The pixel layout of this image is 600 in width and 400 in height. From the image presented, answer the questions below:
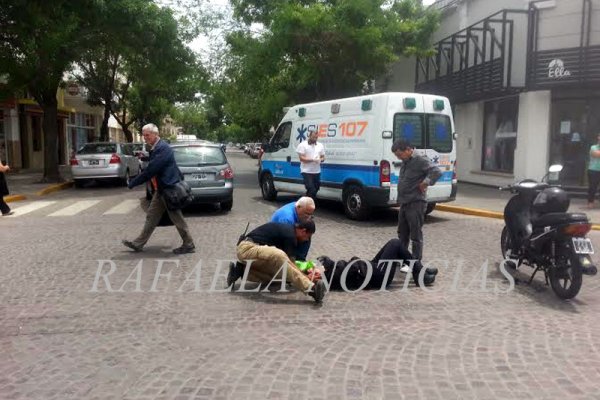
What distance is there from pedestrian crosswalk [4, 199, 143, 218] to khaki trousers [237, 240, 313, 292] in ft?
24.4

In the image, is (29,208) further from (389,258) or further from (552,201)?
(552,201)

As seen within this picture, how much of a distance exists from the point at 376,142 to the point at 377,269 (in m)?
4.50

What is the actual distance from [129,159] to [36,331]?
52.2 feet

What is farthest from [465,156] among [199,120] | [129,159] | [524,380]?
[199,120]

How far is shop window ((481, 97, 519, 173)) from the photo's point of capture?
1709 centimetres

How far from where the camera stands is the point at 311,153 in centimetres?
1123

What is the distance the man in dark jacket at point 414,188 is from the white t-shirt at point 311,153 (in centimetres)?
451

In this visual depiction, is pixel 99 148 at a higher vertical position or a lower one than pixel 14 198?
higher

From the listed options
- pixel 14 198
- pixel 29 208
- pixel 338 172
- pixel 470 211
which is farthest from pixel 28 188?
pixel 470 211

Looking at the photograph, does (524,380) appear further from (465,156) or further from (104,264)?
(465,156)

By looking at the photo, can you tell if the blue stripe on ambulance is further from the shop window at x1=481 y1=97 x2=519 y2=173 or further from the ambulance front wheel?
the shop window at x1=481 y1=97 x2=519 y2=173

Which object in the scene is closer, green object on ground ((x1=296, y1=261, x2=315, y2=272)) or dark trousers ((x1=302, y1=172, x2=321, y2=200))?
green object on ground ((x1=296, y1=261, x2=315, y2=272))

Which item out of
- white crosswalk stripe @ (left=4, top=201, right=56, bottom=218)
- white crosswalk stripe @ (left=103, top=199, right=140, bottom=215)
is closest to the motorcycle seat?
white crosswalk stripe @ (left=103, top=199, right=140, bottom=215)

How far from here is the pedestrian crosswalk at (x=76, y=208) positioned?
12.6 metres
